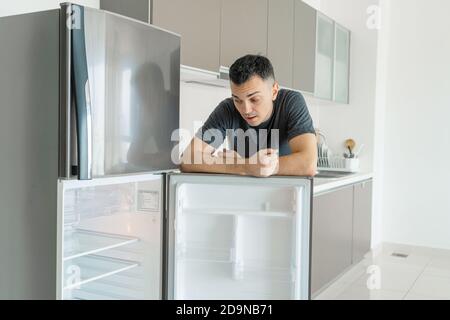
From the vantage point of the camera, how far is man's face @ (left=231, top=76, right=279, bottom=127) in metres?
1.77

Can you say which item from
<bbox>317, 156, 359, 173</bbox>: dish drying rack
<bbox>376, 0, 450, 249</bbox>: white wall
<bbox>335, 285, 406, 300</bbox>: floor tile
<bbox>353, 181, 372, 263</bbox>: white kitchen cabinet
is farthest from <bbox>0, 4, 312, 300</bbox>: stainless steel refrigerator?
<bbox>376, 0, 450, 249</bbox>: white wall

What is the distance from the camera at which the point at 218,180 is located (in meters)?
1.70

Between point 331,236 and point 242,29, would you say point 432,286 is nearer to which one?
point 331,236

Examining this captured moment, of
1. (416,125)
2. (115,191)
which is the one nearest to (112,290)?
(115,191)

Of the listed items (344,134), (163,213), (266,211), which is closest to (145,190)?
(163,213)

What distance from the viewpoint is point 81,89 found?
138 centimetres

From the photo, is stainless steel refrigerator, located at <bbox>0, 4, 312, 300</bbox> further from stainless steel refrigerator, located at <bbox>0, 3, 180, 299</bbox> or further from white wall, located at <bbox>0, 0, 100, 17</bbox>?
white wall, located at <bbox>0, 0, 100, 17</bbox>

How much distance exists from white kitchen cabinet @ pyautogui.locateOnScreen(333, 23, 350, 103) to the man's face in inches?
95.8

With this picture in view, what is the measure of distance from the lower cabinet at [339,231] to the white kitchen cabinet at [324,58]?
0.82 m

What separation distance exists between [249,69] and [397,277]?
2.62 meters

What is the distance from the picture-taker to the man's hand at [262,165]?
5.47 ft

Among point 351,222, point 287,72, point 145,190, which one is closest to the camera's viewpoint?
point 145,190
